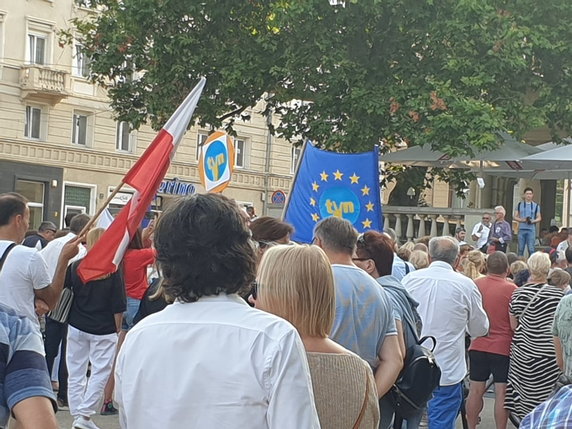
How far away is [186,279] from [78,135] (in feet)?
126

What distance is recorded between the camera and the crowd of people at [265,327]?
300 cm

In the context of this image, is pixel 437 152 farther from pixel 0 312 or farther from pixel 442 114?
pixel 0 312

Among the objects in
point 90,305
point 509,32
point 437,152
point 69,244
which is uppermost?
point 509,32

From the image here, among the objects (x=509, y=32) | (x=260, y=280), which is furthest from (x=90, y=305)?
(x=509, y=32)

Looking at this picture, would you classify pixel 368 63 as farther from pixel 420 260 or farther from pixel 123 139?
pixel 123 139

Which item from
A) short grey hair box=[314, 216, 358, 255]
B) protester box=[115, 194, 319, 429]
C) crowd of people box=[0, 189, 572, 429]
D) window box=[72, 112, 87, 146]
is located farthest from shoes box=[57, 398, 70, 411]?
window box=[72, 112, 87, 146]

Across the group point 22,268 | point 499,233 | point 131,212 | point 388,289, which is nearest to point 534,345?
point 388,289

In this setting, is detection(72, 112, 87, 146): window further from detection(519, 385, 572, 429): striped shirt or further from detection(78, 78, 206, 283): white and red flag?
detection(519, 385, 572, 429): striped shirt

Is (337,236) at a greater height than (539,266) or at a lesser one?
greater

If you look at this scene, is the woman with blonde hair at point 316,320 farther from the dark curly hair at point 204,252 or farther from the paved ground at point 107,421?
the paved ground at point 107,421

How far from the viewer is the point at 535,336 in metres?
9.19

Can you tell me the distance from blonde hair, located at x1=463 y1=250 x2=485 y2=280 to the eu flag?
151 centimetres

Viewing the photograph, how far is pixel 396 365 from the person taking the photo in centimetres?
565

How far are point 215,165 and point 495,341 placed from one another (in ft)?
15.2
